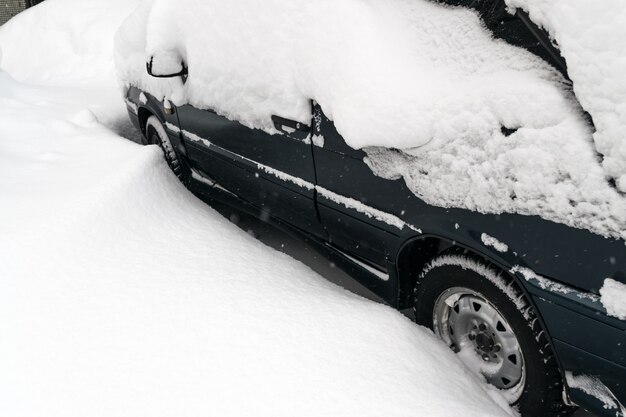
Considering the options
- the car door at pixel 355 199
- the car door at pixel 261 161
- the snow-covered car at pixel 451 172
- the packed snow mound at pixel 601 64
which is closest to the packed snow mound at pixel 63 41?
the car door at pixel 261 161

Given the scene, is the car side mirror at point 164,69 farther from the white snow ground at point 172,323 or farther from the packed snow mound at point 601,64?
the packed snow mound at point 601,64

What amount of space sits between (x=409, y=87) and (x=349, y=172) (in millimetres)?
485

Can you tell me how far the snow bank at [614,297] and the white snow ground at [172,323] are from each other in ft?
1.74

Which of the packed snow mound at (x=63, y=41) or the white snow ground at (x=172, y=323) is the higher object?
the packed snow mound at (x=63, y=41)

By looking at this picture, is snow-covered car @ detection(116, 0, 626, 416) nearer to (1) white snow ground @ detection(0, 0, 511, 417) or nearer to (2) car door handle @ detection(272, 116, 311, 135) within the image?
(2) car door handle @ detection(272, 116, 311, 135)

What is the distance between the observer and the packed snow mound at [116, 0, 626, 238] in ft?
5.58

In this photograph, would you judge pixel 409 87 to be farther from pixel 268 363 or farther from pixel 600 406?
pixel 600 406

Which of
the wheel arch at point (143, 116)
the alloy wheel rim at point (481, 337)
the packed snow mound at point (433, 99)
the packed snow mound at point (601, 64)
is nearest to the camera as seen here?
the packed snow mound at point (601, 64)

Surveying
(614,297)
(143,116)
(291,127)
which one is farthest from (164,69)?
(614,297)

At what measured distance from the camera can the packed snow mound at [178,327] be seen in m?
1.86

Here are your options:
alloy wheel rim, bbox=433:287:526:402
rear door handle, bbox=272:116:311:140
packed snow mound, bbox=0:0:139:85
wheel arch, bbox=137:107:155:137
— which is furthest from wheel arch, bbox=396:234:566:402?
packed snow mound, bbox=0:0:139:85

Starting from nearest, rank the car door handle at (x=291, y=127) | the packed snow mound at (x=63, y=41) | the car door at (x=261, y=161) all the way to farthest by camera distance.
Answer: the car door handle at (x=291, y=127), the car door at (x=261, y=161), the packed snow mound at (x=63, y=41)

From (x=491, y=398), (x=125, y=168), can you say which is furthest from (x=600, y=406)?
(x=125, y=168)

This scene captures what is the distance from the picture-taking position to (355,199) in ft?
7.92
